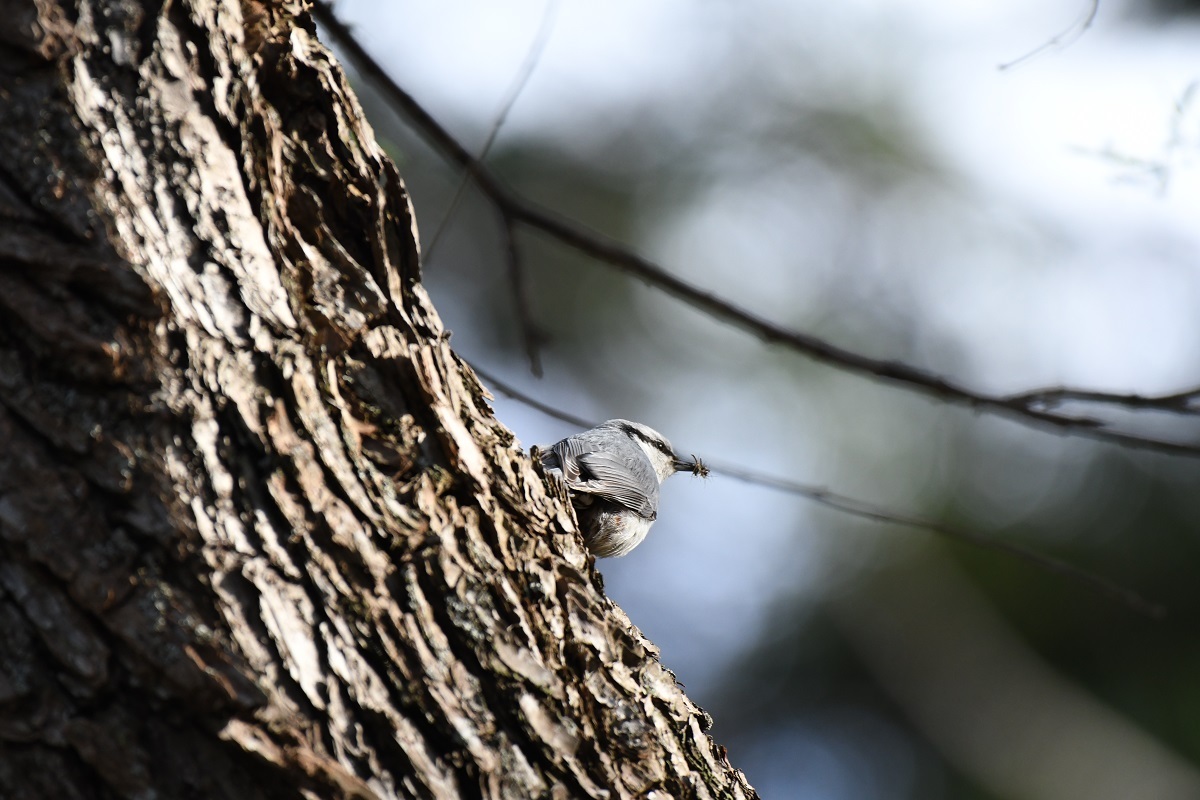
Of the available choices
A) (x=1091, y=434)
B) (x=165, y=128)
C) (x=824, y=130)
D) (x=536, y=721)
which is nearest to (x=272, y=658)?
(x=536, y=721)

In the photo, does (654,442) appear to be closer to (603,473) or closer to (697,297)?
(603,473)

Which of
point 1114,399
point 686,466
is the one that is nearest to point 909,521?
point 1114,399

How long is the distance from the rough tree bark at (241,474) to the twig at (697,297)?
4.17ft

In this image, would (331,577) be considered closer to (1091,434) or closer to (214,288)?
(214,288)

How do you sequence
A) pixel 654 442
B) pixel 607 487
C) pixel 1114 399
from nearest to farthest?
1. pixel 1114 399
2. pixel 607 487
3. pixel 654 442

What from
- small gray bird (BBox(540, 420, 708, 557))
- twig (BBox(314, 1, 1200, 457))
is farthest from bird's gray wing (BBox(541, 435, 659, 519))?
twig (BBox(314, 1, 1200, 457))

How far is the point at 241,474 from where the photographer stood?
1.20m

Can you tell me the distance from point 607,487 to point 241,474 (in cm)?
162

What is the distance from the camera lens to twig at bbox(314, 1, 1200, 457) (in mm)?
2422

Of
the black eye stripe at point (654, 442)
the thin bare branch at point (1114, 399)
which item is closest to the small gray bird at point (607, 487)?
the black eye stripe at point (654, 442)

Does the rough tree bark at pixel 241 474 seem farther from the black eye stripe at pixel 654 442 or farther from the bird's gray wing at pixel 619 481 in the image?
the black eye stripe at pixel 654 442

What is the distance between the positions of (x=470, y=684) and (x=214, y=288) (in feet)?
2.13

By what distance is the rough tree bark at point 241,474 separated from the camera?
1101 millimetres

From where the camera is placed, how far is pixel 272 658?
115 cm
